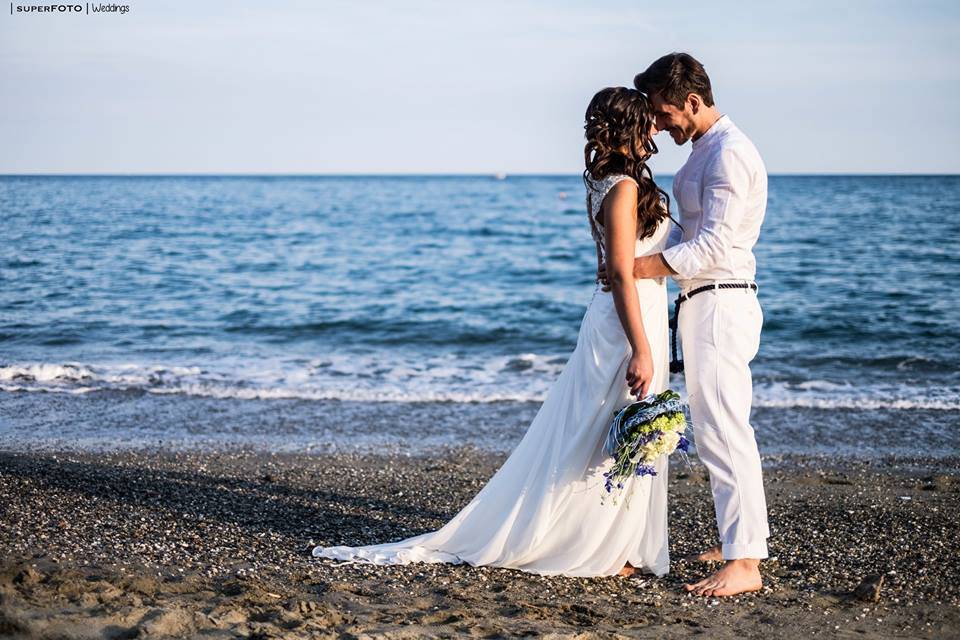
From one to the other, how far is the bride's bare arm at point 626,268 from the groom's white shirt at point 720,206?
0.21 m

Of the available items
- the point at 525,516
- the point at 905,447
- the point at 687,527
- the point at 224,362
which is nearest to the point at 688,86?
the point at 525,516

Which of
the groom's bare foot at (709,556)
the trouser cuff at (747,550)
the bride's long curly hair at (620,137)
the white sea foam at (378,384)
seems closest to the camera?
the bride's long curly hair at (620,137)

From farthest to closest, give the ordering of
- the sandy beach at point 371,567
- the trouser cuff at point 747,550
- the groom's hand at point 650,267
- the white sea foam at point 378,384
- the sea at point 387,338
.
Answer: the white sea foam at point 378,384
the sea at point 387,338
the trouser cuff at point 747,550
the groom's hand at point 650,267
the sandy beach at point 371,567

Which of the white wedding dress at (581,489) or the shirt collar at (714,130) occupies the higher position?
the shirt collar at (714,130)

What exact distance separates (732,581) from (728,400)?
91 cm

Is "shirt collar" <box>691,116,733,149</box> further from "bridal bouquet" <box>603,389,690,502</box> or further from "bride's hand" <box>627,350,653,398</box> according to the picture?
"bridal bouquet" <box>603,389,690,502</box>

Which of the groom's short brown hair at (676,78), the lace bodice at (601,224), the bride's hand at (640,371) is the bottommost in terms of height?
the bride's hand at (640,371)

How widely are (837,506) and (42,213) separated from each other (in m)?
41.8

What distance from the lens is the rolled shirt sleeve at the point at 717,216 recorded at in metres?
4.19

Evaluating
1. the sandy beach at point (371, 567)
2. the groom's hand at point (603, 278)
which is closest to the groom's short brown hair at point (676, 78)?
the groom's hand at point (603, 278)

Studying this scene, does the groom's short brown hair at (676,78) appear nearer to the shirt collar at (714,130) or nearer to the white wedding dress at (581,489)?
the shirt collar at (714,130)

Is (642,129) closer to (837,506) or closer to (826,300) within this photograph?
(837,506)

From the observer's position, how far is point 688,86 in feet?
13.9

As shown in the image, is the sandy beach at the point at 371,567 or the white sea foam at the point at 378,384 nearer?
the sandy beach at the point at 371,567
